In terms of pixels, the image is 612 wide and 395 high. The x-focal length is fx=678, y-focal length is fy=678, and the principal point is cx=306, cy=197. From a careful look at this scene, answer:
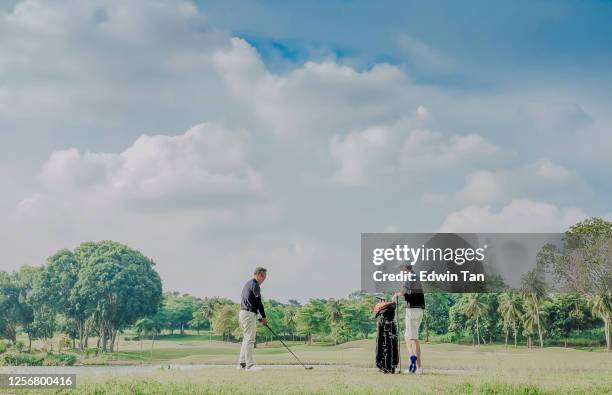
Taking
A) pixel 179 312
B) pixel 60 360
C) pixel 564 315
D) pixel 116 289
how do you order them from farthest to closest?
pixel 179 312 < pixel 564 315 < pixel 116 289 < pixel 60 360

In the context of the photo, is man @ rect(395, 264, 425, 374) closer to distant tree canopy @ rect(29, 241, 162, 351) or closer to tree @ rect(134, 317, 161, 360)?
distant tree canopy @ rect(29, 241, 162, 351)

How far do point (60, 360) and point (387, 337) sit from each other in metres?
62.7

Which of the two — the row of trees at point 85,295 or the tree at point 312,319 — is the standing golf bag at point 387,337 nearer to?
the tree at point 312,319

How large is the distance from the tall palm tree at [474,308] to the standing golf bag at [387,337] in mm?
74088

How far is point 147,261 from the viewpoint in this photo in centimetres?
8750

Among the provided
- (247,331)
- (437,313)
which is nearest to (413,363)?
(247,331)

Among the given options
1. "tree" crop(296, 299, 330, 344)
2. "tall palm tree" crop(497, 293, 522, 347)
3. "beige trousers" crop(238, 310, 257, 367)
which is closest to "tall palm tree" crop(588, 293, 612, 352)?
"tall palm tree" crop(497, 293, 522, 347)

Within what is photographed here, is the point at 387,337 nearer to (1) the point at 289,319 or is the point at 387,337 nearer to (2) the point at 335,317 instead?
→ (2) the point at 335,317

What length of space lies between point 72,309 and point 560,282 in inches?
2226

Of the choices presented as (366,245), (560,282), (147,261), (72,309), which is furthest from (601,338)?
(72,309)

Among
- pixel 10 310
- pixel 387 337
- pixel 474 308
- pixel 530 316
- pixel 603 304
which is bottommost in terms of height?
pixel 387 337

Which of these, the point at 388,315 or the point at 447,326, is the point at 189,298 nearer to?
the point at 447,326

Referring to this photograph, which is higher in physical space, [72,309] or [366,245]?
[366,245]

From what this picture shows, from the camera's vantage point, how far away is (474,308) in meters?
87.9
